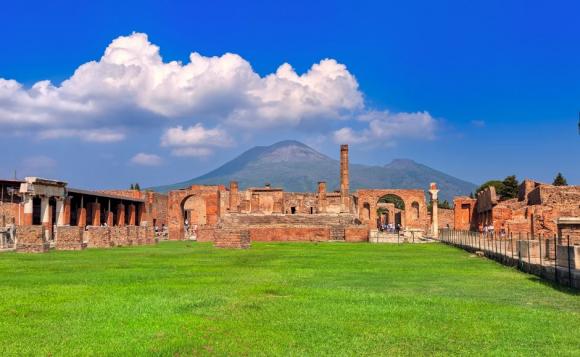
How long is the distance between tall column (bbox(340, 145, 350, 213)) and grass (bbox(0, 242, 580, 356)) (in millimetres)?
42142

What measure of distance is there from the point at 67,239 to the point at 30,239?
9.37 feet

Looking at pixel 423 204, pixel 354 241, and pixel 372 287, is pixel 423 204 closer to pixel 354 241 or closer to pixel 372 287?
pixel 354 241

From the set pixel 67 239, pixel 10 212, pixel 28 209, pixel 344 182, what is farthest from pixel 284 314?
pixel 344 182

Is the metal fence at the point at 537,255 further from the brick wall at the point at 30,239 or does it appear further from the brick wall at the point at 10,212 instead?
the brick wall at the point at 10,212

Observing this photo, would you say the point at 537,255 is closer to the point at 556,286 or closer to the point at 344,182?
the point at 556,286

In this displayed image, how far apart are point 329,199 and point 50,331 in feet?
188

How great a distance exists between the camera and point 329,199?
6438cm

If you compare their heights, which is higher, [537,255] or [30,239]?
[30,239]

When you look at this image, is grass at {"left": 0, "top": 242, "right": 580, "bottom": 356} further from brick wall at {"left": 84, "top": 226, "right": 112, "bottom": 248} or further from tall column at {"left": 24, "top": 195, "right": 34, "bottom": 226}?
tall column at {"left": 24, "top": 195, "right": 34, "bottom": 226}

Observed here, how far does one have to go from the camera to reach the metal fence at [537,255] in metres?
13.1

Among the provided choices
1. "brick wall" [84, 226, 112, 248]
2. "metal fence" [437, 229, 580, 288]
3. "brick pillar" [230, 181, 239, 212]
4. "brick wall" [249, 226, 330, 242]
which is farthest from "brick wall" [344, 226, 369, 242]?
"brick pillar" [230, 181, 239, 212]

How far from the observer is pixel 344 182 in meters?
60.0

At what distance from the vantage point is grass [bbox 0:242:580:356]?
22.4 ft

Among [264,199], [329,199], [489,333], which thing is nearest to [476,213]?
[329,199]
